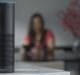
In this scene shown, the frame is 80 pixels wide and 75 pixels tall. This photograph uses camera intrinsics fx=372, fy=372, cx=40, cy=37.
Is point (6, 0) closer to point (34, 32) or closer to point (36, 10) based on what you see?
point (34, 32)

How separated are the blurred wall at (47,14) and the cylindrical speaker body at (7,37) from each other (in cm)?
459

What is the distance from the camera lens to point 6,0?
95cm

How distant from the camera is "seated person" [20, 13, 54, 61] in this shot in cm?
439

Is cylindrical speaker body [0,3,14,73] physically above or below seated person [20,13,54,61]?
above

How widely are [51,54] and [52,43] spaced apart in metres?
0.46

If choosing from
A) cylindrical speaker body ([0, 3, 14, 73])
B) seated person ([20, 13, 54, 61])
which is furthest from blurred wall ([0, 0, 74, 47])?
cylindrical speaker body ([0, 3, 14, 73])

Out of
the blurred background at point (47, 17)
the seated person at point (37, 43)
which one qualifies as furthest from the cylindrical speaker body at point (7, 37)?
the blurred background at point (47, 17)

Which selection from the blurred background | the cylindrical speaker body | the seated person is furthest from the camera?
the blurred background

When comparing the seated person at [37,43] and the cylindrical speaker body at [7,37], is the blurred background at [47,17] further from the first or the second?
the cylindrical speaker body at [7,37]

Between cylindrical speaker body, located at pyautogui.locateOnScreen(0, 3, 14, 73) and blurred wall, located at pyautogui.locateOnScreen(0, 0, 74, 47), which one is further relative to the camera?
blurred wall, located at pyautogui.locateOnScreen(0, 0, 74, 47)

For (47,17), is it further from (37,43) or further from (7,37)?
(7,37)

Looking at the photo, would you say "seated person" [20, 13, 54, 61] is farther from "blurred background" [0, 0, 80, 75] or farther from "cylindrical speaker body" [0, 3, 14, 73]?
"cylindrical speaker body" [0, 3, 14, 73]

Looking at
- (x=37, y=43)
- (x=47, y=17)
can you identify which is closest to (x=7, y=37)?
(x=37, y=43)

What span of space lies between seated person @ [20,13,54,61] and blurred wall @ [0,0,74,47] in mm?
573
